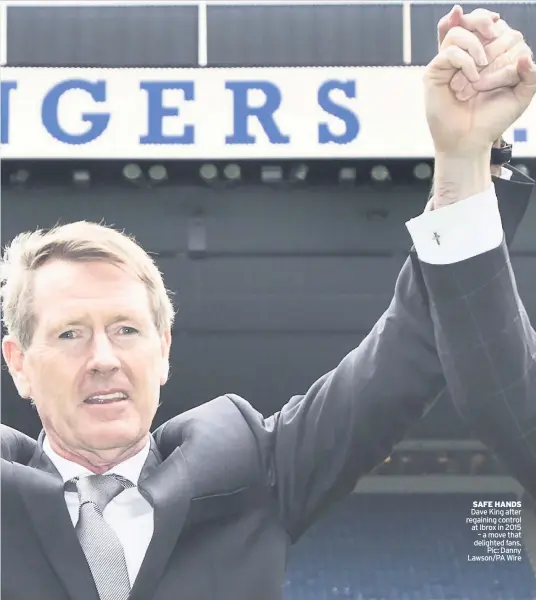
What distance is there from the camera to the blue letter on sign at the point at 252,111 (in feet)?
15.8

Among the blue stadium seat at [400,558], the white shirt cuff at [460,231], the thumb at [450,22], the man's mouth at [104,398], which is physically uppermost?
the thumb at [450,22]

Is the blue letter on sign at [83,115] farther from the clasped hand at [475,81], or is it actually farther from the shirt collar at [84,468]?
the clasped hand at [475,81]

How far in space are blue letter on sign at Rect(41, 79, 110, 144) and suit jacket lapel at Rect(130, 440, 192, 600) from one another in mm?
→ 3591

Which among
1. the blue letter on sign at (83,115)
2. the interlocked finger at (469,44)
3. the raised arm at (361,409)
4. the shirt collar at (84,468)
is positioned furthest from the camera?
the blue letter on sign at (83,115)

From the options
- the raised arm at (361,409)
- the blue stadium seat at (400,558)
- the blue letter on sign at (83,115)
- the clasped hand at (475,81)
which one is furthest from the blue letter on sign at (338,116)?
the clasped hand at (475,81)

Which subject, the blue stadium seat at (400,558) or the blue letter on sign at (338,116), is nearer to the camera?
the blue letter on sign at (338,116)

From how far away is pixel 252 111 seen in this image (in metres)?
4.84

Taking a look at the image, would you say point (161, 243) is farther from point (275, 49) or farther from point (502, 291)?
point (502, 291)

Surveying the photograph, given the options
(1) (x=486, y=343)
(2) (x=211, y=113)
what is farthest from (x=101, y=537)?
(2) (x=211, y=113)

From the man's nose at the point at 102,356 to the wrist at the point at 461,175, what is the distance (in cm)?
65

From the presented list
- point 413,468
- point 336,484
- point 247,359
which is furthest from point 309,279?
point 336,484

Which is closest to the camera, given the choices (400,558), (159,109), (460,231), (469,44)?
(469,44)

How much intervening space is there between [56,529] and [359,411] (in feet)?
1.94

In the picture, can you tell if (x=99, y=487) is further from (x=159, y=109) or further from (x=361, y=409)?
(x=159, y=109)
